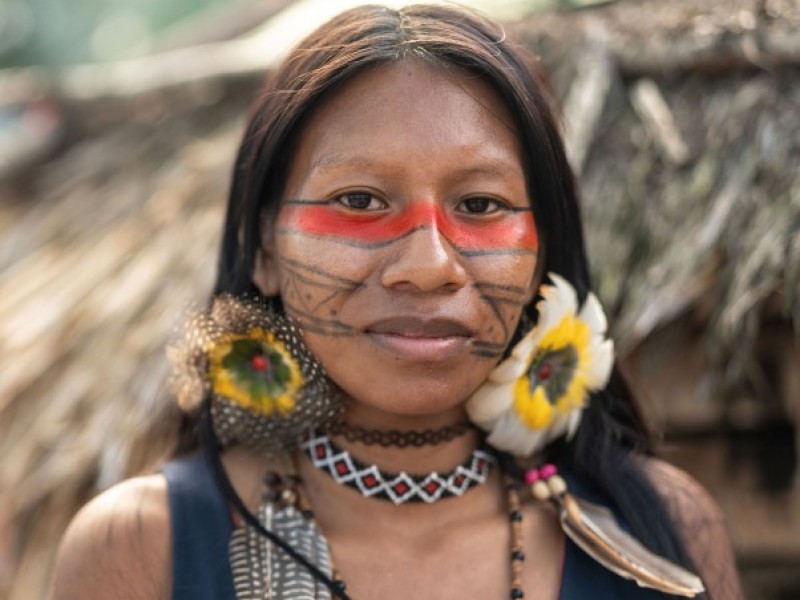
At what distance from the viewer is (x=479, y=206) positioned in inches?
80.4

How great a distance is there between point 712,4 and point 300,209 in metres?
2.21

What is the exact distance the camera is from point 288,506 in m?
2.10

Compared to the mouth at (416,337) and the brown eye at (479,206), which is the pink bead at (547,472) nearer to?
the mouth at (416,337)

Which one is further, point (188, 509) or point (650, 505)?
point (650, 505)

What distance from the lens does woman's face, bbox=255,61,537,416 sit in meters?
1.95

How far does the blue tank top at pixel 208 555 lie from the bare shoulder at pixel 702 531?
5.8 inches

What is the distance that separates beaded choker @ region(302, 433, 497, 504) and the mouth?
30 centimetres

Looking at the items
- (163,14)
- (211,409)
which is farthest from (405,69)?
(163,14)

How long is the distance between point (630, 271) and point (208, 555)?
1.41 metres

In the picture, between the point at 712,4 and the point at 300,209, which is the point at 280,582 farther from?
the point at 712,4

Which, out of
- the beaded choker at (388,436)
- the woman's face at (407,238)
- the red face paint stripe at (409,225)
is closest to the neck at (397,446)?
the beaded choker at (388,436)

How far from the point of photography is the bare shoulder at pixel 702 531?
2.23 meters

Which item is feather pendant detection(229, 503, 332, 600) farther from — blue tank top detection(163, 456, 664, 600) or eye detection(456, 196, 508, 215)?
eye detection(456, 196, 508, 215)

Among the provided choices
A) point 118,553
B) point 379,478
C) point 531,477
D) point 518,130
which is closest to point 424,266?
point 518,130
